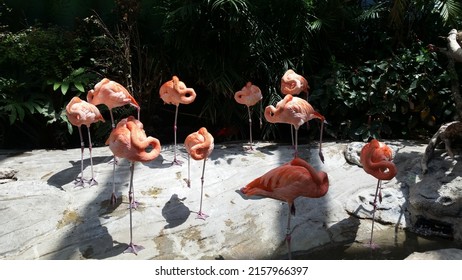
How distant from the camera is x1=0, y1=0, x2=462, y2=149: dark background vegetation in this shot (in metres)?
4.62

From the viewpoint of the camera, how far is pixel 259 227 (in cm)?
299

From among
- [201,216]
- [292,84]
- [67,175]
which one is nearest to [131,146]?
[201,216]

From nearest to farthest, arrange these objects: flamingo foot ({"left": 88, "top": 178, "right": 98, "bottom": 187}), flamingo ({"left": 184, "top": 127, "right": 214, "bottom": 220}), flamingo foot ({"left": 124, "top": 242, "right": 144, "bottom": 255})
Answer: flamingo foot ({"left": 124, "top": 242, "right": 144, "bottom": 255}) → flamingo ({"left": 184, "top": 127, "right": 214, "bottom": 220}) → flamingo foot ({"left": 88, "top": 178, "right": 98, "bottom": 187})

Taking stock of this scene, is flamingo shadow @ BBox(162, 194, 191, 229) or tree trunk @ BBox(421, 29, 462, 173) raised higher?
tree trunk @ BBox(421, 29, 462, 173)

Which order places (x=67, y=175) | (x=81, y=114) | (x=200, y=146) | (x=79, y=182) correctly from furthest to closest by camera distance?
1. (x=67, y=175)
2. (x=79, y=182)
3. (x=81, y=114)
4. (x=200, y=146)

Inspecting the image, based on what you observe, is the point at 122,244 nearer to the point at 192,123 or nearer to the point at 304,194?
the point at 304,194

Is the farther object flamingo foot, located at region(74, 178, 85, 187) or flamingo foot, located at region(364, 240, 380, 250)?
flamingo foot, located at region(74, 178, 85, 187)

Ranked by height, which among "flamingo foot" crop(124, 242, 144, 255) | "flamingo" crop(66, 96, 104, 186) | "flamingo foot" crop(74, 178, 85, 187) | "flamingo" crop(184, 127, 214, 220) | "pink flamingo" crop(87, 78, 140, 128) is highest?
"pink flamingo" crop(87, 78, 140, 128)

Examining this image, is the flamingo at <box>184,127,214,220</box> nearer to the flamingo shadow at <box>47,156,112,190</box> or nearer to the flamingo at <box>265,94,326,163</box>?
the flamingo at <box>265,94,326,163</box>

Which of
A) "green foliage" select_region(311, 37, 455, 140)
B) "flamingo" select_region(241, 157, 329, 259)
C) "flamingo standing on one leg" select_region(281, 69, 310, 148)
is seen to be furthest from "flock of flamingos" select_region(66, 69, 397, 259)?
"green foliage" select_region(311, 37, 455, 140)

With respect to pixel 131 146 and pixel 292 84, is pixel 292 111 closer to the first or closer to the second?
pixel 292 84

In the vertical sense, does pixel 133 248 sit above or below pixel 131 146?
below

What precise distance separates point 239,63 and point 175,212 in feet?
7.26

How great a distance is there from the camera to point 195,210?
10.4ft
